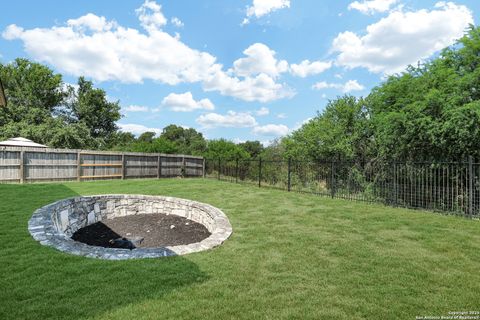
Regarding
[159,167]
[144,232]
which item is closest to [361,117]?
[159,167]

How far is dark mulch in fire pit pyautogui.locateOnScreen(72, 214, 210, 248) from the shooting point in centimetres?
656

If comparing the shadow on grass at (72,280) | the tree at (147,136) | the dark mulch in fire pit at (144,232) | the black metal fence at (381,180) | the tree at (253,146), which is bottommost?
the dark mulch in fire pit at (144,232)

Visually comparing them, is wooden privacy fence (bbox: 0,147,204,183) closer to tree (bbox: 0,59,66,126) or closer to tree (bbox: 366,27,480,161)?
tree (bbox: 366,27,480,161)

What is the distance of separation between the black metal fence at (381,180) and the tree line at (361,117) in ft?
3.08

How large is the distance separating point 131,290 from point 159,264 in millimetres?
800

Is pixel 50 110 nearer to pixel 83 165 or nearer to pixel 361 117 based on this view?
pixel 83 165

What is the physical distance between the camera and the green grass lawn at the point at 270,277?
9.27ft

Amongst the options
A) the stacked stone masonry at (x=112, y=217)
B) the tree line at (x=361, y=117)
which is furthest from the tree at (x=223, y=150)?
the stacked stone masonry at (x=112, y=217)

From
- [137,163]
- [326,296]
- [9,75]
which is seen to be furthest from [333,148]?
[9,75]

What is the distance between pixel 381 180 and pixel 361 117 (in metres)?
7.54

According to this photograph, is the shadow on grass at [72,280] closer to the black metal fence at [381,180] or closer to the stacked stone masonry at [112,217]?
the stacked stone masonry at [112,217]

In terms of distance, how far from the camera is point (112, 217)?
30.4ft

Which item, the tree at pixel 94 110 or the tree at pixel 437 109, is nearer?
the tree at pixel 437 109

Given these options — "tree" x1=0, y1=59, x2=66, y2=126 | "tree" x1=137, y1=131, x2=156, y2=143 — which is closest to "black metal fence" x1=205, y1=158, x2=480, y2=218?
"tree" x1=0, y1=59, x2=66, y2=126
